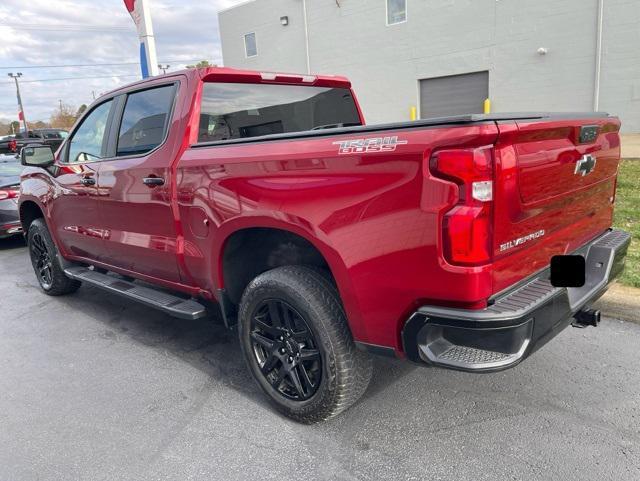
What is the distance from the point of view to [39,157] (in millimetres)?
4910

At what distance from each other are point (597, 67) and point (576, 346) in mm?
14361

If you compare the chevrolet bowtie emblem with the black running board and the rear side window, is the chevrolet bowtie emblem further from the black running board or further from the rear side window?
the black running board

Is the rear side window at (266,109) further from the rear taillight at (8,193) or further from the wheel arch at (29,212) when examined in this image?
the rear taillight at (8,193)

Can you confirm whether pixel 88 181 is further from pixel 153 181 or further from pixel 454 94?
pixel 454 94

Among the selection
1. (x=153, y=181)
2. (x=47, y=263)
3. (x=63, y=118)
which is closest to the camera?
(x=153, y=181)

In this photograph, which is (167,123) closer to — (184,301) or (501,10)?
(184,301)

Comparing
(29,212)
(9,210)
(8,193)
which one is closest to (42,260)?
(29,212)

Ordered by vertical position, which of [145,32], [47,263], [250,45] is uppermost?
[250,45]

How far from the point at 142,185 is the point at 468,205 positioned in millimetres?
2444

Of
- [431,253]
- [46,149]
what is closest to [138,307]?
[46,149]

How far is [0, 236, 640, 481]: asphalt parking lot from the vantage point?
257cm

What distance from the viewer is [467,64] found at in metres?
18.0

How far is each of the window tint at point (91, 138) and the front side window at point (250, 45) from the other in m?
21.4

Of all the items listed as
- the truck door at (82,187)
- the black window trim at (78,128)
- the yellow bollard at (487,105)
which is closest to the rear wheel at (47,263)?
the truck door at (82,187)
